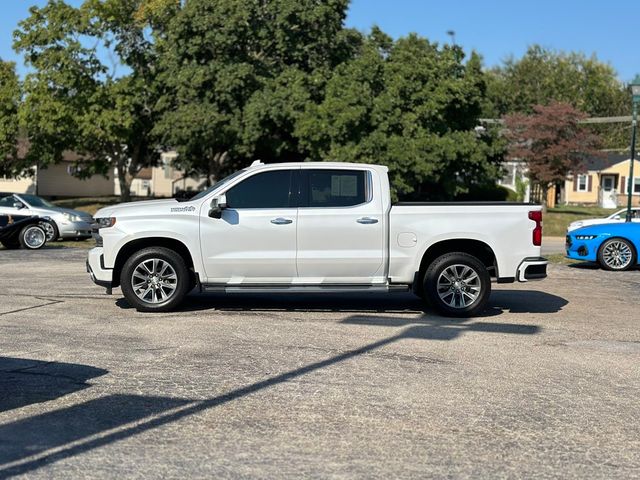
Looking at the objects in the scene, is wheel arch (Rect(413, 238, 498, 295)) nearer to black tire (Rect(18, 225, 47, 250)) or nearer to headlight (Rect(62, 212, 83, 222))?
black tire (Rect(18, 225, 47, 250))

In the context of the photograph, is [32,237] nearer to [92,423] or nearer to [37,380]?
[37,380]

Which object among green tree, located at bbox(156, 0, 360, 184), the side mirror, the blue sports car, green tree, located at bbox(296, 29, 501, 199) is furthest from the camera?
green tree, located at bbox(156, 0, 360, 184)

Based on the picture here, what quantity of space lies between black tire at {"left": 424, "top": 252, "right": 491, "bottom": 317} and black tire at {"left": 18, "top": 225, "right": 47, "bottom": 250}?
13.5m

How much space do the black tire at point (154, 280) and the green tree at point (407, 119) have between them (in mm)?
19868

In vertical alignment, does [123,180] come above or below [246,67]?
below

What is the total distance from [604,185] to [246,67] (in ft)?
125

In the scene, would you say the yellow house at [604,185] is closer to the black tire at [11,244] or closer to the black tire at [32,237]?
the black tire at [32,237]

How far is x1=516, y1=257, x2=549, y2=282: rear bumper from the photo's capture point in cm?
1061

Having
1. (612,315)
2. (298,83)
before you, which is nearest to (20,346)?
(612,315)

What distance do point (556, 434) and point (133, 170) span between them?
3506 centimetres

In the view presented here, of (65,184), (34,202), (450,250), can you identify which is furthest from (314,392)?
(65,184)

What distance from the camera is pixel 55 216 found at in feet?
75.6

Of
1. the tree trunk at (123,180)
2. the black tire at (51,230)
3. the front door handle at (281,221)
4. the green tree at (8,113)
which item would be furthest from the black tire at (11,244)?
the green tree at (8,113)

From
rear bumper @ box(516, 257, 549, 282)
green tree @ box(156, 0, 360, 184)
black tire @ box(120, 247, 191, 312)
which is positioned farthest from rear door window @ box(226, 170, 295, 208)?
green tree @ box(156, 0, 360, 184)
